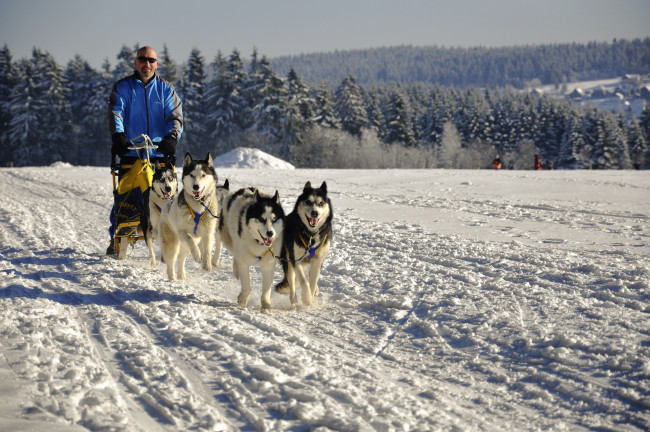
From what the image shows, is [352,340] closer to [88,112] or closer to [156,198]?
[156,198]

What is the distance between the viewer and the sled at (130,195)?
6855mm

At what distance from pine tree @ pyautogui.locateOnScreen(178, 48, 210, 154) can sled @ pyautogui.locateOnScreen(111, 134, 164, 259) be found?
4385cm

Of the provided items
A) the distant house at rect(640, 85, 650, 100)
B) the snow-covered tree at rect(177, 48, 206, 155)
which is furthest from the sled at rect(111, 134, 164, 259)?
the distant house at rect(640, 85, 650, 100)

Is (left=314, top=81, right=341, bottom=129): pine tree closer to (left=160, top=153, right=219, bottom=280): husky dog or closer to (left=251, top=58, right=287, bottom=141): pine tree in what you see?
(left=251, top=58, right=287, bottom=141): pine tree

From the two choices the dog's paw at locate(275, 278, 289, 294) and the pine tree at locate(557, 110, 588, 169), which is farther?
the pine tree at locate(557, 110, 588, 169)

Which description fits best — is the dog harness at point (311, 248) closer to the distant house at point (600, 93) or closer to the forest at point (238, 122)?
the forest at point (238, 122)

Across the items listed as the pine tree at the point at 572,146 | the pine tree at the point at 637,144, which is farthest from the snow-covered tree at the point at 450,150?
the pine tree at the point at 637,144

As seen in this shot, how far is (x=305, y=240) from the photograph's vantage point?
520 cm

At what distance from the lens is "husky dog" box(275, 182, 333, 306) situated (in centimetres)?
520

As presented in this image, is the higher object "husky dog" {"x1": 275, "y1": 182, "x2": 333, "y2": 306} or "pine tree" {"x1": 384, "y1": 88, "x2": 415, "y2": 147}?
"pine tree" {"x1": 384, "y1": 88, "x2": 415, "y2": 147}

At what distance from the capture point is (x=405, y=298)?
207 inches

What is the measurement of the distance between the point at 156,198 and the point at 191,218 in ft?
2.44

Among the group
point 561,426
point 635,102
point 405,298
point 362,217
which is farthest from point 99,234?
point 635,102

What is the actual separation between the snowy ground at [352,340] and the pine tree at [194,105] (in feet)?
145
